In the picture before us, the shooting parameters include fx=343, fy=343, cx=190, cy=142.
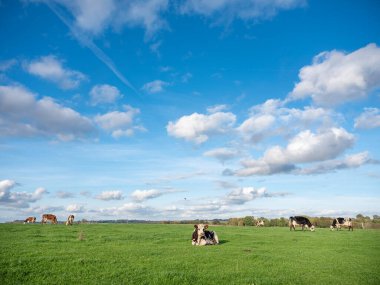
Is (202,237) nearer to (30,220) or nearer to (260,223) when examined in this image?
(30,220)

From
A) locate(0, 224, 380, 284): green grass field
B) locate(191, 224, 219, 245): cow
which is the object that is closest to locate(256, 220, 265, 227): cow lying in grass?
locate(191, 224, 219, 245): cow

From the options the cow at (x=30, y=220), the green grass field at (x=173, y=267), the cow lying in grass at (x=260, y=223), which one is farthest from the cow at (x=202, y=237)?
the cow lying in grass at (x=260, y=223)

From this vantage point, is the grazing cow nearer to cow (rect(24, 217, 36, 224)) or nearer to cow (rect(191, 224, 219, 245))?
cow (rect(24, 217, 36, 224))

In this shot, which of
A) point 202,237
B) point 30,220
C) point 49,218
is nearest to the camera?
point 202,237

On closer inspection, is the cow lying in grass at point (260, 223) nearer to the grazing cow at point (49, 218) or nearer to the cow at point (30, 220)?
the grazing cow at point (49, 218)

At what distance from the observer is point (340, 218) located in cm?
5900

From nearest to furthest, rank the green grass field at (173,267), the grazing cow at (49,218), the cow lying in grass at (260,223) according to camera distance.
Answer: the green grass field at (173,267), the grazing cow at (49,218), the cow lying in grass at (260,223)

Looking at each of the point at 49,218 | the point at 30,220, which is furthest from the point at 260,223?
the point at 30,220

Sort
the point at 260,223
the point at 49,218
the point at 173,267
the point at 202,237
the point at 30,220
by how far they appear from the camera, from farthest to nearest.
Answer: the point at 260,223
the point at 30,220
the point at 49,218
the point at 202,237
the point at 173,267

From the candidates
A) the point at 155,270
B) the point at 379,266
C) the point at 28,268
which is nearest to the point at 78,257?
the point at 28,268

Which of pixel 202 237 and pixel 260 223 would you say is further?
pixel 260 223

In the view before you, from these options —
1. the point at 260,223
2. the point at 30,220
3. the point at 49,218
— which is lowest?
the point at 30,220

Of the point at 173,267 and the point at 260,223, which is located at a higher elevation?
the point at 260,223

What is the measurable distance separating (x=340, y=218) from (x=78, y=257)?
175 ft
